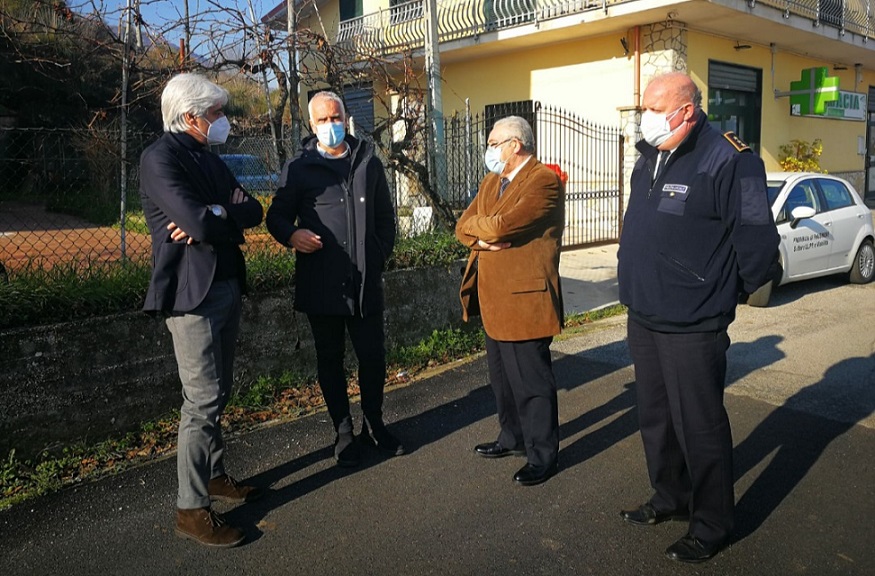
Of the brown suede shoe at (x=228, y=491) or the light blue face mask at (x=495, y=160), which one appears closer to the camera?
the brown suede shoe at (x=228, y=491)

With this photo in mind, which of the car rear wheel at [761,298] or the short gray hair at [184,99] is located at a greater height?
the short gray hair at [184,99]

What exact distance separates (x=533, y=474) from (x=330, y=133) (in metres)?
2.18

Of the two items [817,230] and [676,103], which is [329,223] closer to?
[676,103]

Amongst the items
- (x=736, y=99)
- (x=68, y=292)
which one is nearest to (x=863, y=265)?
(x=736, y=99)

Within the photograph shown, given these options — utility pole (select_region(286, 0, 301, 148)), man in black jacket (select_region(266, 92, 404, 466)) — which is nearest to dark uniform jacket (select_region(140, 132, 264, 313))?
man in black jacket (select_region(266, 92, 404, 466))

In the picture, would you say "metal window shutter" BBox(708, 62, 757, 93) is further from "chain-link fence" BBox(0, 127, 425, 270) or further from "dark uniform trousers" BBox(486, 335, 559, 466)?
"dark uniform trousers" BBox(486, 335, 559, 466)

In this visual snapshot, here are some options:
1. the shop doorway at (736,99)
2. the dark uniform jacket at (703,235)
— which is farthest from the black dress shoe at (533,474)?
the shop doorway at (736,99)

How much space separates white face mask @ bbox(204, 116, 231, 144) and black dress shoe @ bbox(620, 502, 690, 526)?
266 cm

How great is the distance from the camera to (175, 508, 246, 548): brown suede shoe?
3295 millimetres

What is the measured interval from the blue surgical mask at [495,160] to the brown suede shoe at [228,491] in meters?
2.19

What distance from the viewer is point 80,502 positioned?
3.81 m

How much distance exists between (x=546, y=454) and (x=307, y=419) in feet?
5.85

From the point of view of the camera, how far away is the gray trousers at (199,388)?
3307 mm

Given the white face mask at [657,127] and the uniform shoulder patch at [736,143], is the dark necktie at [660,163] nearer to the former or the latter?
the white face mask at [657,127]
